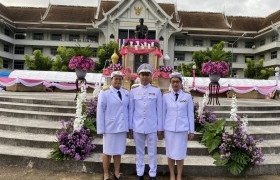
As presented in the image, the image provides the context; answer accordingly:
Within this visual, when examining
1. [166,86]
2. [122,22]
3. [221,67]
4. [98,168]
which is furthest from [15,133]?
[122,22]

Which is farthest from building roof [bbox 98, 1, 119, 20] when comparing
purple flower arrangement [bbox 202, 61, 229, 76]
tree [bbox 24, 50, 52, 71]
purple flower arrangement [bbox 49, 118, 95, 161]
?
purple flower arrangement [bbox 49, 118, 95, 161]

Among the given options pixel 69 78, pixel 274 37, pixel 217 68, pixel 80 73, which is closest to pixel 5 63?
pixel 69 78

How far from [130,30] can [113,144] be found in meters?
37.0

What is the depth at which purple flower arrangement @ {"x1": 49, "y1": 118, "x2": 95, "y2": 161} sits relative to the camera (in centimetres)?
621

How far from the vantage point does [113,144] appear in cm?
550

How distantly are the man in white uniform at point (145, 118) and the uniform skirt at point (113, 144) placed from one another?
0.98ft

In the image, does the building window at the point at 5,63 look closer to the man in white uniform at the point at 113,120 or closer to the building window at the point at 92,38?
the building window at the point at 92,38

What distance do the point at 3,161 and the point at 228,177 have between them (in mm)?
5075

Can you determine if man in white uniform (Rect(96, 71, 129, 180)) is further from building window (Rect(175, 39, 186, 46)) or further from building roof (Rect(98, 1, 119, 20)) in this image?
building window (Rect(175, 39, 186, 46))

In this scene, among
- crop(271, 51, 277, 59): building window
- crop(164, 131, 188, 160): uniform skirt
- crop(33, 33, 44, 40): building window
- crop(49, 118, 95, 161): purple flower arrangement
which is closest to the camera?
crop(164, 131, 188, 160): uniform skirt

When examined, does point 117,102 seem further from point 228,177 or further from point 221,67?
point 221,67

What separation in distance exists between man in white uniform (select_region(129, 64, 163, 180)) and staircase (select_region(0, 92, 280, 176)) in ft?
2.34

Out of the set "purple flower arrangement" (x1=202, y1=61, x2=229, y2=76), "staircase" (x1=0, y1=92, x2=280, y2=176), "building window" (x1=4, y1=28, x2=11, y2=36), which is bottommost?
"staircase" (x1=0, y1=92, x2=280, y2=176)

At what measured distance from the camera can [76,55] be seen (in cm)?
1180
